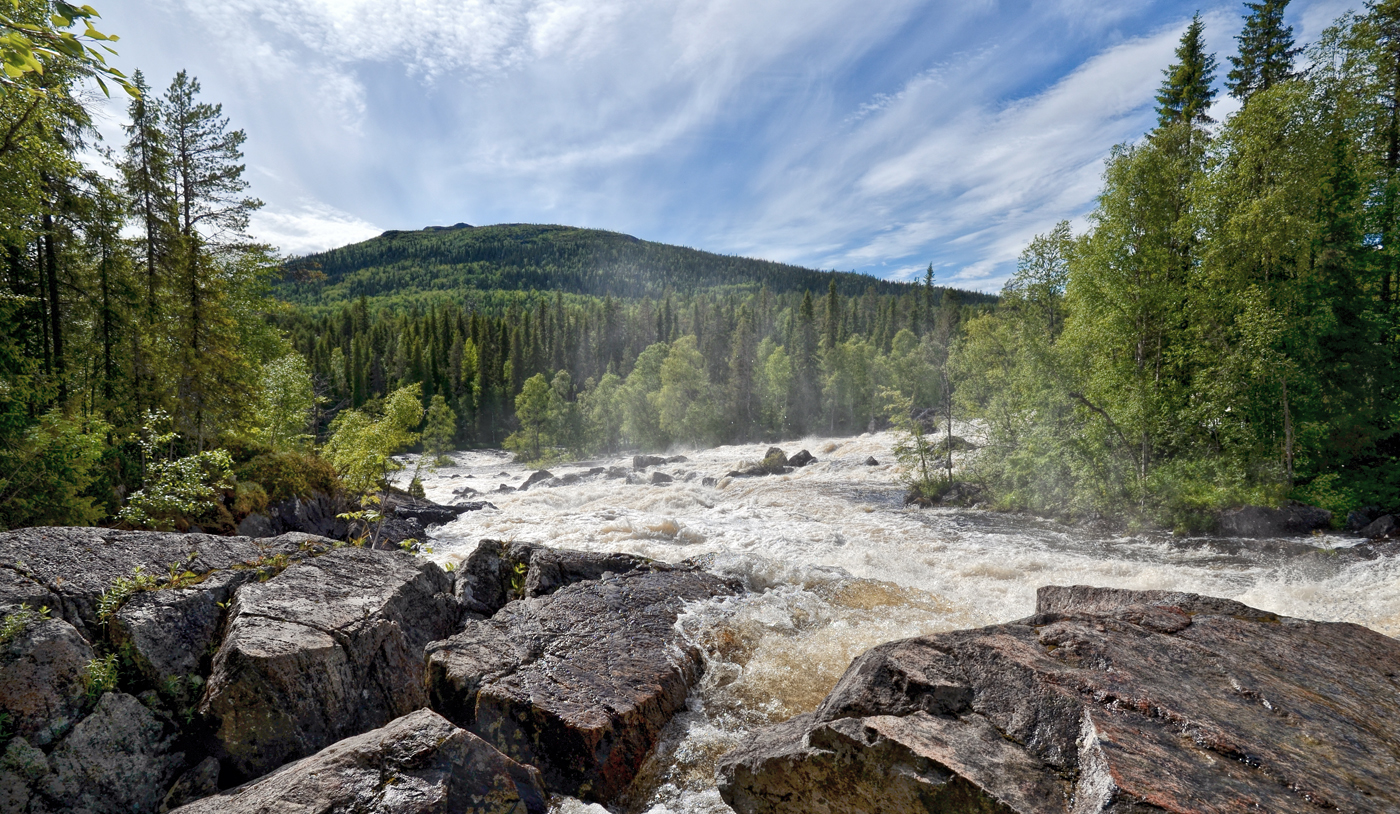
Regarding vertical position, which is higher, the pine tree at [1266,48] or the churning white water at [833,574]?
the pine tree at [1266,48]

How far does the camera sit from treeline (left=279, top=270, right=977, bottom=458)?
62844 millimetres

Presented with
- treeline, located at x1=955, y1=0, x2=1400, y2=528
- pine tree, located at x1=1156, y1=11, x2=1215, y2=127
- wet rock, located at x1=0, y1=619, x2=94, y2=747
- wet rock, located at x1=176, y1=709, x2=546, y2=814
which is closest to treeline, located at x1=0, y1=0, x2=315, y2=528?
wet rock, located at x1=0, y1=619, x2=94, y2=747

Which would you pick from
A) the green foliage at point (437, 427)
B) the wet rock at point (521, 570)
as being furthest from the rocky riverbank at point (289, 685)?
the green foliage at point (437, 427)

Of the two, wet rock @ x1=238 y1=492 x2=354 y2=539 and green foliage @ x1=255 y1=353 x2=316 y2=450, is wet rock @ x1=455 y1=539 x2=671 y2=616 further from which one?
green foliage @ x1=255 y1=353 x2=316 y2=450

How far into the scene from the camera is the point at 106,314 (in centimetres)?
1409

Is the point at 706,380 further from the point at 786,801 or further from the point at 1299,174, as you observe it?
the point at 786,801

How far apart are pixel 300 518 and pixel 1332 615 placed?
24.4 meters

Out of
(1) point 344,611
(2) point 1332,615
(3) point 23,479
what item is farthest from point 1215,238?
(3) point 23,479

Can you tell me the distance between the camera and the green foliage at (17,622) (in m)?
4.70

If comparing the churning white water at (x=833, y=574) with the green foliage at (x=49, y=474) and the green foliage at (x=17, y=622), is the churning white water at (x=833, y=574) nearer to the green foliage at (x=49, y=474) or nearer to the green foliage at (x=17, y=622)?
the green foliage at (x=17, y=622)

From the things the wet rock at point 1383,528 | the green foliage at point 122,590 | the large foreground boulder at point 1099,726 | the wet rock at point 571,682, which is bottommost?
the wet rock at point 1383,528

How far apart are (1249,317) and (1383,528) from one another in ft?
20.2

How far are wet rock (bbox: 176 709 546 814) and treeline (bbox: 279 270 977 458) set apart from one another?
43009 mm

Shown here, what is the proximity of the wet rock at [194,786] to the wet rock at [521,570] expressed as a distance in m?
4.29
